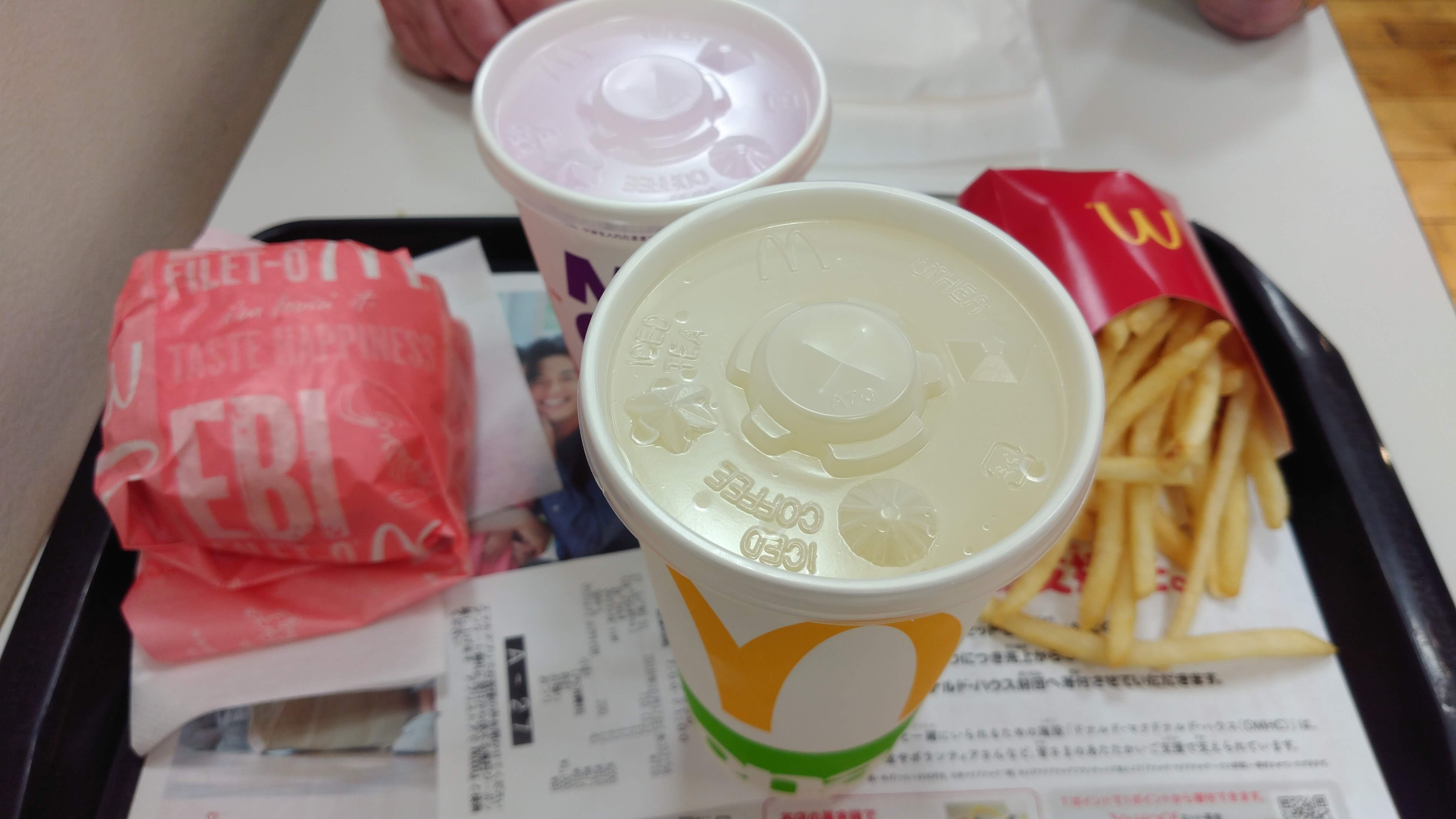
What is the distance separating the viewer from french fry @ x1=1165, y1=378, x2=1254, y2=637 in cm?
85

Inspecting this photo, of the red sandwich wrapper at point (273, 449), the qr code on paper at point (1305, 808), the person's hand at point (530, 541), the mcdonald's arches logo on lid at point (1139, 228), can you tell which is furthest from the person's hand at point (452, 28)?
the qr code on paper at point (1305, 808)

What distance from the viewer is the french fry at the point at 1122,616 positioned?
0.82 m

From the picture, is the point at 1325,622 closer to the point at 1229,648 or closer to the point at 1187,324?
the point at 1229,648

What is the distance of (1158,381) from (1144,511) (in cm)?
14

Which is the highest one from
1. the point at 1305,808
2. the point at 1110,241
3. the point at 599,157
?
the point at 599,157

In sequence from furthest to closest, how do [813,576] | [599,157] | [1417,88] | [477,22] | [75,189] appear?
1. [1417,88]
2. [477,22]
3. [75,189]
4. [599,157]
5. [813,576]

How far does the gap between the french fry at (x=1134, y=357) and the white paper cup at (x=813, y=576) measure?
382 mm

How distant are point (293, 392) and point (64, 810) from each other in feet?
1.44

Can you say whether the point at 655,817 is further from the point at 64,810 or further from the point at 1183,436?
the point at 1183,436

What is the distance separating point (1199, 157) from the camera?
49.4 inches

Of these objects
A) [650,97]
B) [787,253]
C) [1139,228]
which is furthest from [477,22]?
[1139,228]

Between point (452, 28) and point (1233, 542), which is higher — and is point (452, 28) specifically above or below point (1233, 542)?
above

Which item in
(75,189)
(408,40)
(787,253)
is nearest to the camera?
(787,253)

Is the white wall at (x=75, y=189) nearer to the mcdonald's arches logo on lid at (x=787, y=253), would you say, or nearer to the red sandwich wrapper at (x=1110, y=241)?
the mcdonald's arches logo on lid at (x=787, y=253)
